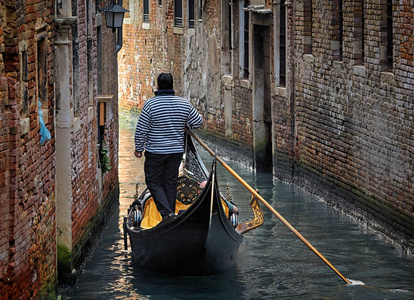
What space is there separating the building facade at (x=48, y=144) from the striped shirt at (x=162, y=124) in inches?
23.4

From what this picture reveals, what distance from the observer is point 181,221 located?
348 inches

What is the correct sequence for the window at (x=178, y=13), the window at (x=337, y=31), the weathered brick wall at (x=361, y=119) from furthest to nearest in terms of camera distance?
1. the window at (x=178, y=13)
2. the window at (x=337, y=31)
3. the weathered brick wall at (x=361, y=119)

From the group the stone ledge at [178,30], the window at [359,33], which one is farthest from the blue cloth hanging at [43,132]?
the stone ledge at [178,30]

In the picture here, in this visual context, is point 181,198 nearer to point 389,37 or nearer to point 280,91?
point 389,37

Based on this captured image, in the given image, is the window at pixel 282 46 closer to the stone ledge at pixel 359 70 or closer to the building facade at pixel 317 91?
the building facade at pixel 317 91

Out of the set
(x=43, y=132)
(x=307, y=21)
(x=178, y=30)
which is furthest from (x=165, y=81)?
(x=178, y=30)

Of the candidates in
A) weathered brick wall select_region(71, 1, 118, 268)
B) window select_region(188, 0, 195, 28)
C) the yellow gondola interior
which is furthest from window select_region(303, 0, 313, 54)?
window select_region(188, 0, 195, 28)

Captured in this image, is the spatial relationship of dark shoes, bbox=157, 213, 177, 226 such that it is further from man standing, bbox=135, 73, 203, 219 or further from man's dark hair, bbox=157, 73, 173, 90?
man's dark hair, bbox=157, 73, 173, 90

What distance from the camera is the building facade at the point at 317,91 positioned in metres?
10.8

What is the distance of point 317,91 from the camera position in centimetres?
1373

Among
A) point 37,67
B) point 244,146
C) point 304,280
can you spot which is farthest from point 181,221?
point 244,146

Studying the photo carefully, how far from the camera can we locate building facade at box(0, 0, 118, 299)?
643cm

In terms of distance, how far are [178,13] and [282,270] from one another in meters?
13.6

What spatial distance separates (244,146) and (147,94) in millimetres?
8367
